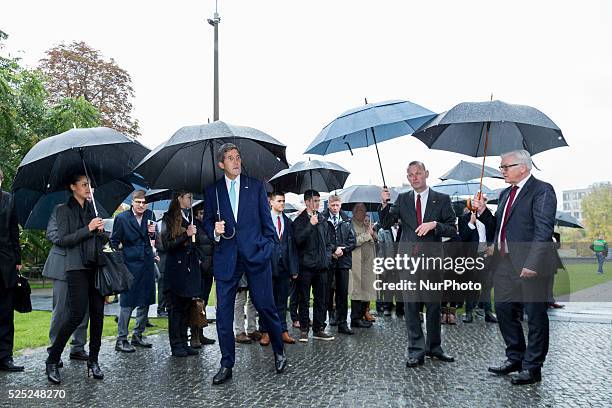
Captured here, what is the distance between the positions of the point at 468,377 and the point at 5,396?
169 inches

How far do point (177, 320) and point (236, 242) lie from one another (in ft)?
5.97

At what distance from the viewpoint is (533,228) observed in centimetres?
565

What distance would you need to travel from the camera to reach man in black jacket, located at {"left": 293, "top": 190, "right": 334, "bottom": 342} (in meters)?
7.99

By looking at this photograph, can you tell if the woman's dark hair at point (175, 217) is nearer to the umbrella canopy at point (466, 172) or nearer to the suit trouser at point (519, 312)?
the suit trouser at point (519, 312)

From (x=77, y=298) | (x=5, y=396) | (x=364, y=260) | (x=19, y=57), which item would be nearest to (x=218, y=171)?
(x=77, y=298)

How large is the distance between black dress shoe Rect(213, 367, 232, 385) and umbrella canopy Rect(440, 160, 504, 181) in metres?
7.99

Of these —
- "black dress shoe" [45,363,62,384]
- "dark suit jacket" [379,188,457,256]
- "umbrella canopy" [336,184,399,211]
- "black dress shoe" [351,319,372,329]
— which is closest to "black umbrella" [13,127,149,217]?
"black dress shoe" [45,363,62,384]

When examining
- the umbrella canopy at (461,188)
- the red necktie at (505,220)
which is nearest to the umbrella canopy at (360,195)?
the umbrella canopy at (461,188)

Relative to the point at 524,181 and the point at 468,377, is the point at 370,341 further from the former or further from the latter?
the point at 524,181

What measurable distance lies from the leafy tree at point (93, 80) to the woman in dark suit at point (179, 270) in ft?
89.7

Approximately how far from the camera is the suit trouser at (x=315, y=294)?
819 cm

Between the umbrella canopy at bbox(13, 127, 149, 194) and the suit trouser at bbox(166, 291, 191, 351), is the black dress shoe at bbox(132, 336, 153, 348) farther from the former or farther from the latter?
the umbrella canopy at bbox(13, 127, 149, 194)

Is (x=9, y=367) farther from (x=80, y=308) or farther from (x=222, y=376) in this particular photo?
(x=222, y=376)

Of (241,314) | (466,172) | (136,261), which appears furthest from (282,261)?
(466,172)
